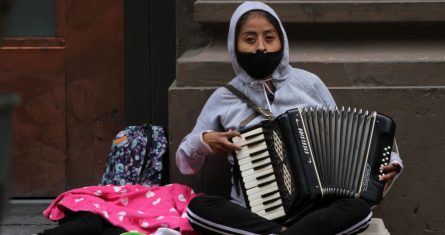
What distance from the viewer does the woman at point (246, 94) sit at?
3605 millimetres

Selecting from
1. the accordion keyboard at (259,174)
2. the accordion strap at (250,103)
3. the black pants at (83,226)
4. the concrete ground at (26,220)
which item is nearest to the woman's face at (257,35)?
the accordion strap at (250,103)

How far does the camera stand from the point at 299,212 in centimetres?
353

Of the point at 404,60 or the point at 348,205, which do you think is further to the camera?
the point at 404,60

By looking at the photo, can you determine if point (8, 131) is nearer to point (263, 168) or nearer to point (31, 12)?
point (263, 168)

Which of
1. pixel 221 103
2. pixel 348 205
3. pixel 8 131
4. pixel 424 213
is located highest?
pixel 8 131

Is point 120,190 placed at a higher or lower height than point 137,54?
lower

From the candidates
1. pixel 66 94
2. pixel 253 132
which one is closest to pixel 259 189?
pixel 253 132

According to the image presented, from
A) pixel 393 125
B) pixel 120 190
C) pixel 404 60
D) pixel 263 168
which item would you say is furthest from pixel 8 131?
pixel 404 60

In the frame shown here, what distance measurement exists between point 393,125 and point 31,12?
2339 millimetres

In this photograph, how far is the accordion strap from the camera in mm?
3758

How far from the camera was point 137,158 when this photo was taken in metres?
4.18

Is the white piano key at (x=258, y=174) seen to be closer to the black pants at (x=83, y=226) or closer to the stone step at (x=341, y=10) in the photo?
the black pants at (x=83, y=226)

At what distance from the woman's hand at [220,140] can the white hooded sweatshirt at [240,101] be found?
72 millimetres

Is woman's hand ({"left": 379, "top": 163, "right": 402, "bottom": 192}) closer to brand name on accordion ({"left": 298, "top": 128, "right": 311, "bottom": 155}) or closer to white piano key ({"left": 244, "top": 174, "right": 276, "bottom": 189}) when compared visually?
brand name on accordion ({"left": 298, "top": 128, "right": 311, "bottom": 155})
